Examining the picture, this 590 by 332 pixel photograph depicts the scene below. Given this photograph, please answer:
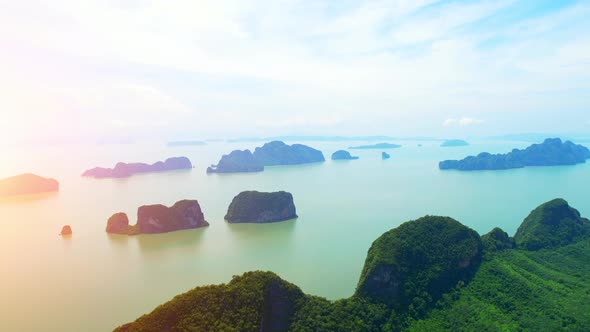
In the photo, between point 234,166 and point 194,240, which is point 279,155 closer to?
point 234,166

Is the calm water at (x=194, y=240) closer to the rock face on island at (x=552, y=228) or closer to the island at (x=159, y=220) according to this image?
the island at (x=159, y=220)

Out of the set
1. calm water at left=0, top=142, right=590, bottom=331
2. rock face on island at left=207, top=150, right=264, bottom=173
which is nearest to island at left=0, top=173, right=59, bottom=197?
calm water at left=0, top=142, right=590, bottom=331

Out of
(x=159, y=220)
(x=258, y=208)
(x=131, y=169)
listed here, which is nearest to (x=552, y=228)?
(x=258, y=208)

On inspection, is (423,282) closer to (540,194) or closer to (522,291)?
(522,291)

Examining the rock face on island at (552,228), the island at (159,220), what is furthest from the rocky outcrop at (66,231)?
the rock face on island at (552,228)

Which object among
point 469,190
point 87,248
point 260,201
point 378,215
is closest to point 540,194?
point 469,190
